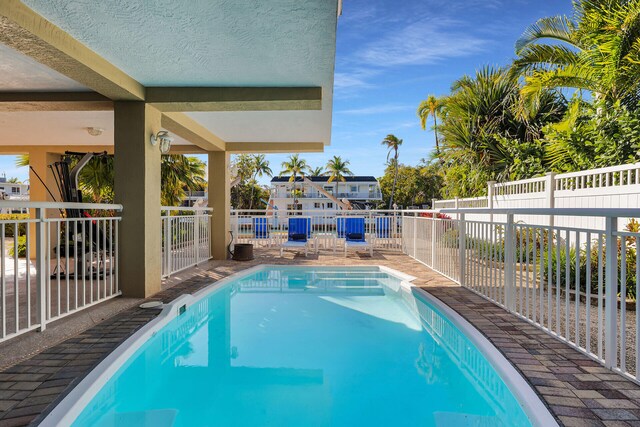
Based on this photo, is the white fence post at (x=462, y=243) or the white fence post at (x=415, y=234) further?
the white fence post at (x=415, y=234)

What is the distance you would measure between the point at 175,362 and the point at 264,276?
4.03 m

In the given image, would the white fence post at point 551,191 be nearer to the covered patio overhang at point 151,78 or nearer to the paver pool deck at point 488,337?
the paver pool deck at point 488,337

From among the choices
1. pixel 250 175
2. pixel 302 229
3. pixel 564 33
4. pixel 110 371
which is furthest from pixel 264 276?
pixel 250 175

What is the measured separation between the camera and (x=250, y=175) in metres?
42.9

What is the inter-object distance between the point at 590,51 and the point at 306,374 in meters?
8.39

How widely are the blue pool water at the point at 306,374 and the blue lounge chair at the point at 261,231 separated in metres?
6.02

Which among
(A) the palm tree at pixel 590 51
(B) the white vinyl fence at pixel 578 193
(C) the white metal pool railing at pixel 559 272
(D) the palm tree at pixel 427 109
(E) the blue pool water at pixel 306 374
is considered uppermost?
(D) the palm tree at pixel 427 109

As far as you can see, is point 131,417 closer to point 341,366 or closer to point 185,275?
point 341,366

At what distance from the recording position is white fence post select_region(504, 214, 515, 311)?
3988 mm

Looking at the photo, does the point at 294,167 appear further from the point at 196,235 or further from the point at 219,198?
the point at 196,235

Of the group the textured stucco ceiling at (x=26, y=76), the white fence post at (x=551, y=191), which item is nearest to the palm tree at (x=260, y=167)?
the white fence post at (x=551, y=191)

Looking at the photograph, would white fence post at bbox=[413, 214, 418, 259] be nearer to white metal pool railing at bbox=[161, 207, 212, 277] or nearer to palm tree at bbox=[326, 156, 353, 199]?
white metal pool railing at bbox=[161, 207, 212, 277]

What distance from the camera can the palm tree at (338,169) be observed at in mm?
46812

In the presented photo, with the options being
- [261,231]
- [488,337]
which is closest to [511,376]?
[488,337]
